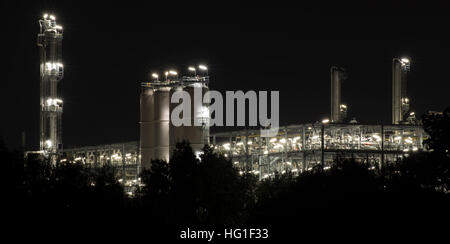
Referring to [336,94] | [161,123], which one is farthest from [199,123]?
[336,94]

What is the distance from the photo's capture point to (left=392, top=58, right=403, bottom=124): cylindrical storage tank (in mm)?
72938

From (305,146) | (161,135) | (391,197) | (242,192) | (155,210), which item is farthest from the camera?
(161,135)

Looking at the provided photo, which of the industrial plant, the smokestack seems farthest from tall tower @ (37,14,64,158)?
the smokestack

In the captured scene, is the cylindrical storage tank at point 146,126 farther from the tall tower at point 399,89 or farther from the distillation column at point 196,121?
the tall tower at point 399,89

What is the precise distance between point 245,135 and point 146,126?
8903 millimetres

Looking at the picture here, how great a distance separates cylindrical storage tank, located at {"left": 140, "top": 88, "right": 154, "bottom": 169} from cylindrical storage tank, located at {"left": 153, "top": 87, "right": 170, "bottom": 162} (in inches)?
21.5

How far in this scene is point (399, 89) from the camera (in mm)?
73438

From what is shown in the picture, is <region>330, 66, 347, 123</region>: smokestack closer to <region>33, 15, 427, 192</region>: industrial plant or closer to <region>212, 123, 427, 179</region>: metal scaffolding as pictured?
<region>33, 15, 427, 192</region>: industrial plant

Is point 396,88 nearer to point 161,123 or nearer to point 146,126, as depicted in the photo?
point 161,123

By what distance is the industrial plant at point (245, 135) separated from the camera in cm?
6084

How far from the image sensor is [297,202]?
129ft
